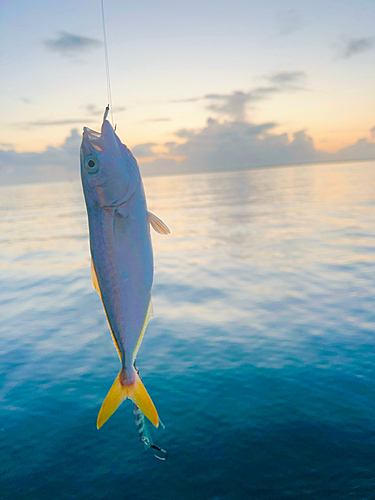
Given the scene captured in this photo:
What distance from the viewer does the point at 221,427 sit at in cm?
919

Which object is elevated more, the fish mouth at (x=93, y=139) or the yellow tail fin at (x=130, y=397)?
the fish mouth at (x=93, y=139)

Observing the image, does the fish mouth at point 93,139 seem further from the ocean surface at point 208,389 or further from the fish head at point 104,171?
the ocean surface at point 208,389

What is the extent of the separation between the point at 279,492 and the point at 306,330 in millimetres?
6800

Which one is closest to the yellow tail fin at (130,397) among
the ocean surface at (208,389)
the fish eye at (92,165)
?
the fish eye at (92,165)

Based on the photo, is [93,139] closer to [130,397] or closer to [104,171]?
[104,171]

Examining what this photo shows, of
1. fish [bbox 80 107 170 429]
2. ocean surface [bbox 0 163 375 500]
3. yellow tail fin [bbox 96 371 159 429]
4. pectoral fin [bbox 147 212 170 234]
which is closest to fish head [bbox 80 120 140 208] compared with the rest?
fish [bbox 80 107 170 429]

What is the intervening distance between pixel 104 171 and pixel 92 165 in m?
0.11

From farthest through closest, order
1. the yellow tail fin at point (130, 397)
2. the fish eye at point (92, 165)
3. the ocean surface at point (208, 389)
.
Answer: the ocean surface at point (208, 389), the yellow tail fin at point (130, 397), the fish eye at point (92, 165)

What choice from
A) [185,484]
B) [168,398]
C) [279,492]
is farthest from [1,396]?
[279,492]

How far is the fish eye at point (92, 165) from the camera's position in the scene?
3396mm

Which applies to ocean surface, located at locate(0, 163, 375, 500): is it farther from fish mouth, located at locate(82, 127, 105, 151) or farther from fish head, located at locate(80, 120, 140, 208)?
fish mouth, located at locate(82, 127, 105, 151)

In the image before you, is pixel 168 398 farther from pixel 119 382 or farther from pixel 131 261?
pixel 131 261

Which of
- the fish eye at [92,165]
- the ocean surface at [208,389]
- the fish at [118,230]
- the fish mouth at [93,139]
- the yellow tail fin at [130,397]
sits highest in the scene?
the fish mouth at [93,139]

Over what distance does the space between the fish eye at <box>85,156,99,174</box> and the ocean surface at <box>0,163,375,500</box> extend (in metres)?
6.46
